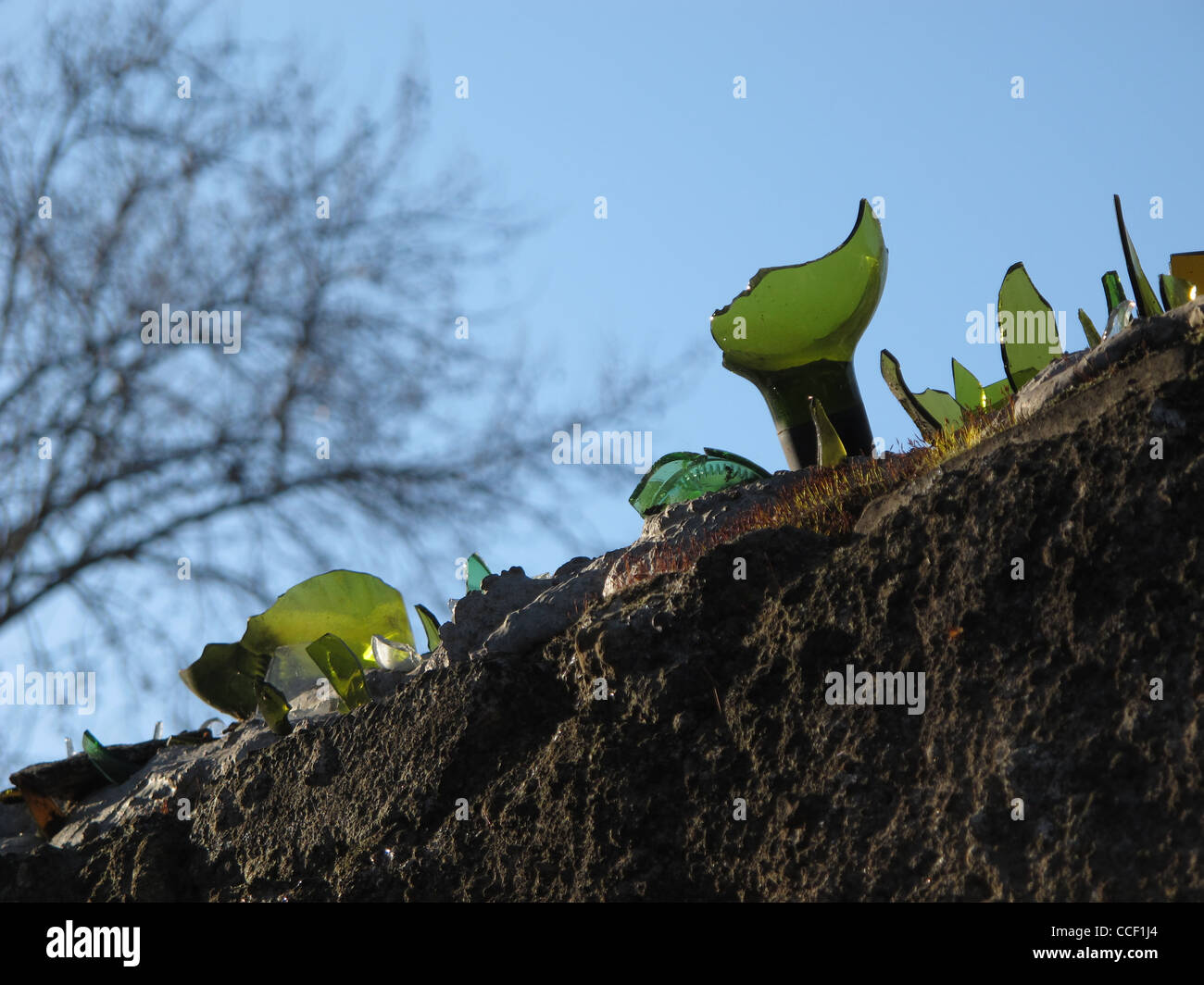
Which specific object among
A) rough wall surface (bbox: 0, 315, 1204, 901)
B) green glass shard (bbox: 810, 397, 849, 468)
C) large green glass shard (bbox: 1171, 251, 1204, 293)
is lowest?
rough wall surface (bbox: 0, 315, 1204, 901)

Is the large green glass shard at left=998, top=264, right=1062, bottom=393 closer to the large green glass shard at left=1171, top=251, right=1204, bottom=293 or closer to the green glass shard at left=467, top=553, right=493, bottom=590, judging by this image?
the large green glass shard at left=1171, top=251, right=1204, bottom=293

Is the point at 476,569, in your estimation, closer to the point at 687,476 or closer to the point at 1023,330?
the point at 687,476

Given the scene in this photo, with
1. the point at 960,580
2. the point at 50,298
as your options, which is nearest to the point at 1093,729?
the point at 960,580

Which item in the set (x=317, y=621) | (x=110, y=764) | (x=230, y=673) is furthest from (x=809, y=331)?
(x=110, y=764)

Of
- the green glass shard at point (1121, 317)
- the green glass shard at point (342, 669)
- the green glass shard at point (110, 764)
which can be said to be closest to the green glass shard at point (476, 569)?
the green glass shard at point (342, 669)

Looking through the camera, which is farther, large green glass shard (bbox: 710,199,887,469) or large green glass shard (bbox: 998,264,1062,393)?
large green glass shard (bbox: 710,199,887,469)

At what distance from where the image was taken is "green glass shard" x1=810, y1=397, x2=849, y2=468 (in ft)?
8.40

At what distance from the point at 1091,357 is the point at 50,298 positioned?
603 centimetres

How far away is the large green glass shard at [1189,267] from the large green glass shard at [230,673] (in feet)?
7.08

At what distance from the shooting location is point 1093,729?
1.60 meters

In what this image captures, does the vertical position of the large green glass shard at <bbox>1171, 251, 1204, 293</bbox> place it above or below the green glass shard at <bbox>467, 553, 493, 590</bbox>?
above

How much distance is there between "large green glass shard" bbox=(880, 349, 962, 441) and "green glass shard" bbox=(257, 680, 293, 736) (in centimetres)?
146

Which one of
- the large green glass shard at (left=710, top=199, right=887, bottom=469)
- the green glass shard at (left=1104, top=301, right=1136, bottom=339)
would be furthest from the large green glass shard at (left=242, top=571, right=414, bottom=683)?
the green glass shard at (left=1104, top=301, right=1136, bottom=339)
